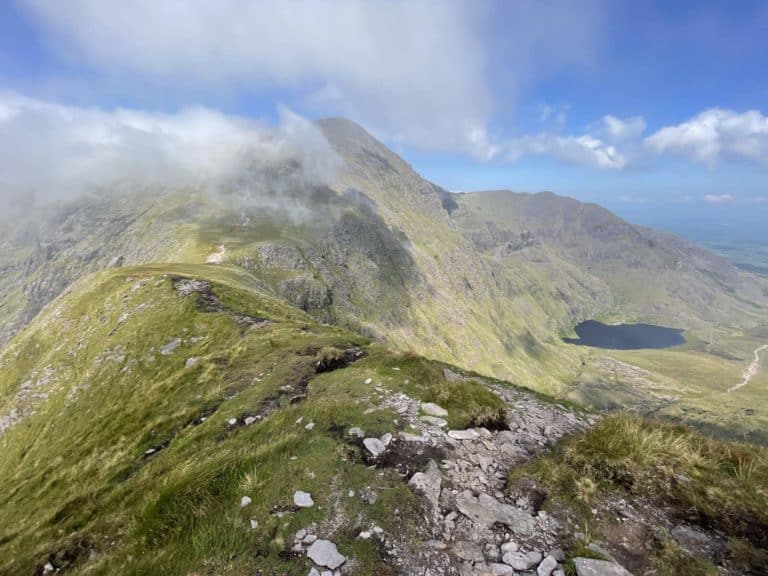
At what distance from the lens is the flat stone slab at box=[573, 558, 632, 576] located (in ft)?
22.3

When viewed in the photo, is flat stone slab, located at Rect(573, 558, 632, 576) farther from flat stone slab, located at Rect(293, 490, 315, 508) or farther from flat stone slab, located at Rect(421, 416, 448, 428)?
flat stone slab, located at Rect(421, 416, 448, 428)

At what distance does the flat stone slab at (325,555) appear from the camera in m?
7.25

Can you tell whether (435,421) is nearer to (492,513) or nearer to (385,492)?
(385,492)

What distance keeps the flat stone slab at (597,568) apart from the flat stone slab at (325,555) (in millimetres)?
4544

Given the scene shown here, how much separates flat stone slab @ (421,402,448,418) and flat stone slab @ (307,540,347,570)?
654 centimetres

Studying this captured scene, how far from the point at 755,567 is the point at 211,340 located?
38.7 meters

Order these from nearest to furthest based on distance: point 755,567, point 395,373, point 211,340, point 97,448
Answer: point 755,567, point 395,373, point 97,448, point 211,340

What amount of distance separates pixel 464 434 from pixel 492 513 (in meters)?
3.34

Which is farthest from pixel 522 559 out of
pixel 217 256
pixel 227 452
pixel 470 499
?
pixel 217 256

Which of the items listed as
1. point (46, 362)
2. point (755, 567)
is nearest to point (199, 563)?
point (755, 567)

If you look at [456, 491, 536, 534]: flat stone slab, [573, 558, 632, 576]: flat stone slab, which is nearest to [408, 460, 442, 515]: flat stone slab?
[456, 491, 536, 534]: flat stone slab

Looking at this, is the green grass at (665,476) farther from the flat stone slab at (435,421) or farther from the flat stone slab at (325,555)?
the flat stone slab at (325,555)

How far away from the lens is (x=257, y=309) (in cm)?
5188

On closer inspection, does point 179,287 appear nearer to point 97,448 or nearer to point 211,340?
point 211,340
